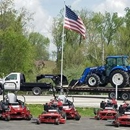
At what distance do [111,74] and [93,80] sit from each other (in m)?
1.80

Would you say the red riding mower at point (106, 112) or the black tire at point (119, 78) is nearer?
the red riding mower at point (106, 112)

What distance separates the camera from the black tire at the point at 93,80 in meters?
37.4

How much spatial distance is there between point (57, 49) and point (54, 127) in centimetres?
5235

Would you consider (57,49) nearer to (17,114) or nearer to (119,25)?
(119,25)

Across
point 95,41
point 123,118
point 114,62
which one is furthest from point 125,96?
point 95,41

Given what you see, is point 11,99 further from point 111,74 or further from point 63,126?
point 111,74

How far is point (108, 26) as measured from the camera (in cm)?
7750

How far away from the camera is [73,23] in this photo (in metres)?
29.5

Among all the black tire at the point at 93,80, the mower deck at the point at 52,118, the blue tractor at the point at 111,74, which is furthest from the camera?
the black tire at the point at 93,80

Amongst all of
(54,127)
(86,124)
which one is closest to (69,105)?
(86,124)

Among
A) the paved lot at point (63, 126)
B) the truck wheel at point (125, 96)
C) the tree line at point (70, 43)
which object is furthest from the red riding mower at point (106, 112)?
the tree line at point (70, 43)

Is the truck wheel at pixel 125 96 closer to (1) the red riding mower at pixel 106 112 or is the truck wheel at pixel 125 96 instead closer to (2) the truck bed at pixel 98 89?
(2) the truck bed at pixel 98 89

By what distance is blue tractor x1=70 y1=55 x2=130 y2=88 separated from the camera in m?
35.9

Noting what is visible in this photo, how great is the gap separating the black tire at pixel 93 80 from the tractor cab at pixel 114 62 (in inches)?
38.6
